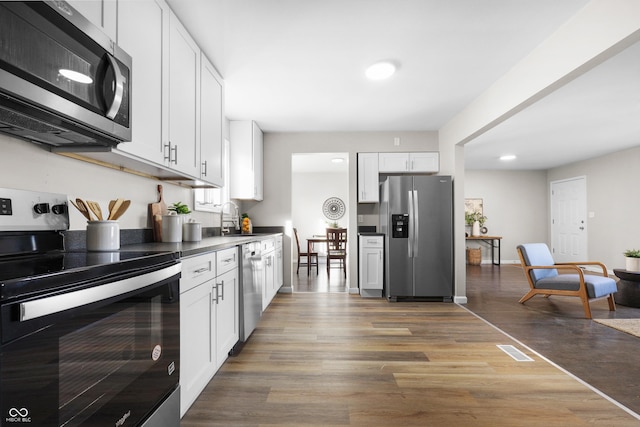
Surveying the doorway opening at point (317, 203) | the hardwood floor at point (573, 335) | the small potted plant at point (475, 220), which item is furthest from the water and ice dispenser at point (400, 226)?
the doorway opening at point (317, 203)

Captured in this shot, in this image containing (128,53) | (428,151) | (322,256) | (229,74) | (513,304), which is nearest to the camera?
(128,53)

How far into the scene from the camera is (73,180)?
1.69 metres

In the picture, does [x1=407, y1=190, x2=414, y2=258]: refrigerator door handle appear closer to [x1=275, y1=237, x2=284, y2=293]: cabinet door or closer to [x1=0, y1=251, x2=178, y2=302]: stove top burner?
[x1=275, y1=237, x2=284, y2=293]: cabinet door

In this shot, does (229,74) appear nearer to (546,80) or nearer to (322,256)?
(546,80)

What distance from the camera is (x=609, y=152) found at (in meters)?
6.59

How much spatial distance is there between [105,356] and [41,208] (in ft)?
2.73

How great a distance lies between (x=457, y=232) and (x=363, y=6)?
3.24 meters

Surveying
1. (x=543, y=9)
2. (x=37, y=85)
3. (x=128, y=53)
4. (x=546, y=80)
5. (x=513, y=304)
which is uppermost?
(x=543, y=9)

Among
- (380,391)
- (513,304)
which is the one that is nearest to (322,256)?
(513,304)

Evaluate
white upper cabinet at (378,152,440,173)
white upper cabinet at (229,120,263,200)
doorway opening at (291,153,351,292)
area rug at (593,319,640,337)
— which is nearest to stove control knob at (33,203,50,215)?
white upper cabinet at (229,120,263,200)

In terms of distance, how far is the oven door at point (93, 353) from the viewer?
721 mm

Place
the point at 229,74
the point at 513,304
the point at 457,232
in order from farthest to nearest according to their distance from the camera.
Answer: the point at 457,232 < the point at 513,304 < the point at 229,74

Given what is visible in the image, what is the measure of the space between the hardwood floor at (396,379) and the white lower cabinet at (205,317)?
17 cm

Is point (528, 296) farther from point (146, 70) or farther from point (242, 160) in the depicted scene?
point (146, 70)
